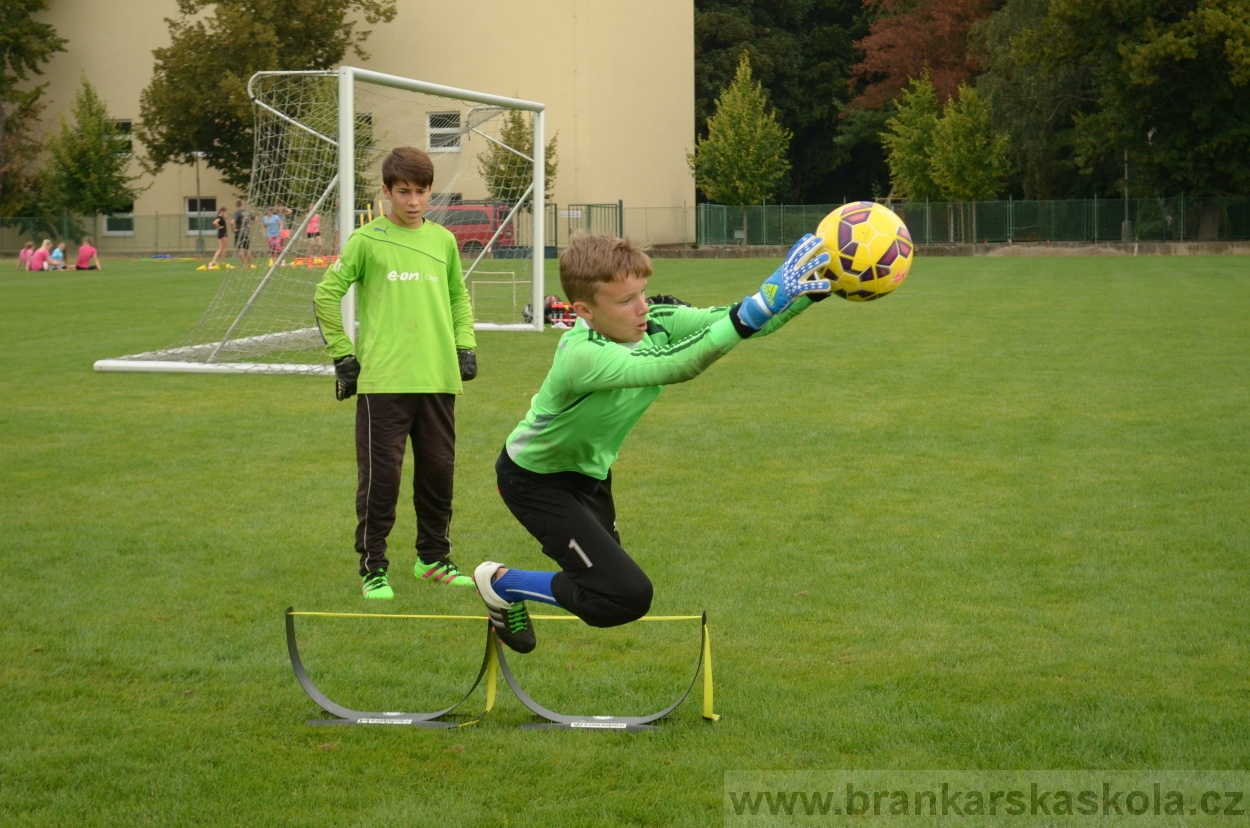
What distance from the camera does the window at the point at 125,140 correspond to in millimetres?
48219

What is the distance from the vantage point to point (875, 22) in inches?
2511

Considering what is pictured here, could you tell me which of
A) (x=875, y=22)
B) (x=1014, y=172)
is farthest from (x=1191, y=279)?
(x=875, y=22)

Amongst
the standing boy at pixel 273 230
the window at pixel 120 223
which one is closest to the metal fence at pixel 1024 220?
the window at pixel 120 223

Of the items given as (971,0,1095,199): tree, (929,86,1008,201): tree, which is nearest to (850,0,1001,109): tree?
(971,0,1095,199): tree

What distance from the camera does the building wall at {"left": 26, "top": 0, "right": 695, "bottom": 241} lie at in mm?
45062

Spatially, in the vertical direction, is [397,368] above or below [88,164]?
below

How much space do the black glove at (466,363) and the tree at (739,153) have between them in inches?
1750

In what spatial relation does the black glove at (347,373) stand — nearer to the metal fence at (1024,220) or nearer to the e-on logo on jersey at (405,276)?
the e-on logo on jersey at (405,276)

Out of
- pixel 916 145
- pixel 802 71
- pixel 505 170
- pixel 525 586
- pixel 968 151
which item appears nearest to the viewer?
pixel 525 586

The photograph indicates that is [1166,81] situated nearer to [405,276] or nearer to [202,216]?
[202,216]

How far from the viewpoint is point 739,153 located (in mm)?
50438

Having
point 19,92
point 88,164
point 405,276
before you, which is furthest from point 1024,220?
point 405,276

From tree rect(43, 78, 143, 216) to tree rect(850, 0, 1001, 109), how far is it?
3238 cm

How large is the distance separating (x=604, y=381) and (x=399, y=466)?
9.10 ft
